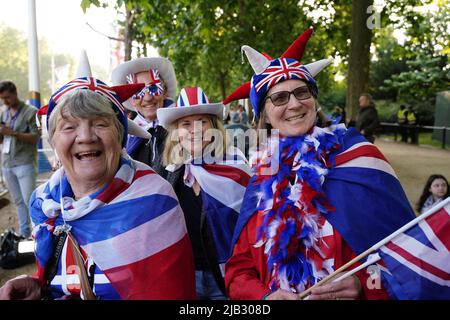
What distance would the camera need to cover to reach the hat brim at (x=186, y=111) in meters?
2.99

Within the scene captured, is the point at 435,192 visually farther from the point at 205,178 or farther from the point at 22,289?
the point at 22,289

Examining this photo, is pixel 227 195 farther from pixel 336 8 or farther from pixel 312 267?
pixel 336 8

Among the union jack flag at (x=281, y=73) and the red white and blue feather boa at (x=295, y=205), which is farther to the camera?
the union jack flag at (x=281, y=73)

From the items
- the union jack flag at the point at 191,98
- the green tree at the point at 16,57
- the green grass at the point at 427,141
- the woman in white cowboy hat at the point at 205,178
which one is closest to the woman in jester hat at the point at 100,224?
the woman in white cowboy hat at the point at 205,178

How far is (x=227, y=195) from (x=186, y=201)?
0.89 feet

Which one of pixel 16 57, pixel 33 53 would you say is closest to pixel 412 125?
pixel 33 53

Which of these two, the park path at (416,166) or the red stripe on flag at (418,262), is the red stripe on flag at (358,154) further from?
the park path at (416,166)

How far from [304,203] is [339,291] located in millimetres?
438

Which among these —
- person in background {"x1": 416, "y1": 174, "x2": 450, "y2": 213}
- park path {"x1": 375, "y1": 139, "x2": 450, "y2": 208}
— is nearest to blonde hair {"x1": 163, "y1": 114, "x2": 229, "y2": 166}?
person in background {"x1": 416, "y1": 174, "x2": 450, "y2": 213}

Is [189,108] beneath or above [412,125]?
above

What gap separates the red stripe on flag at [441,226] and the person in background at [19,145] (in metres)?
5.17

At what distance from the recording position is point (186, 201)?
9.30 ft

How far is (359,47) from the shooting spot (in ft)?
27.6

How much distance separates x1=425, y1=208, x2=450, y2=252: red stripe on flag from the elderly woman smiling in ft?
3.72
